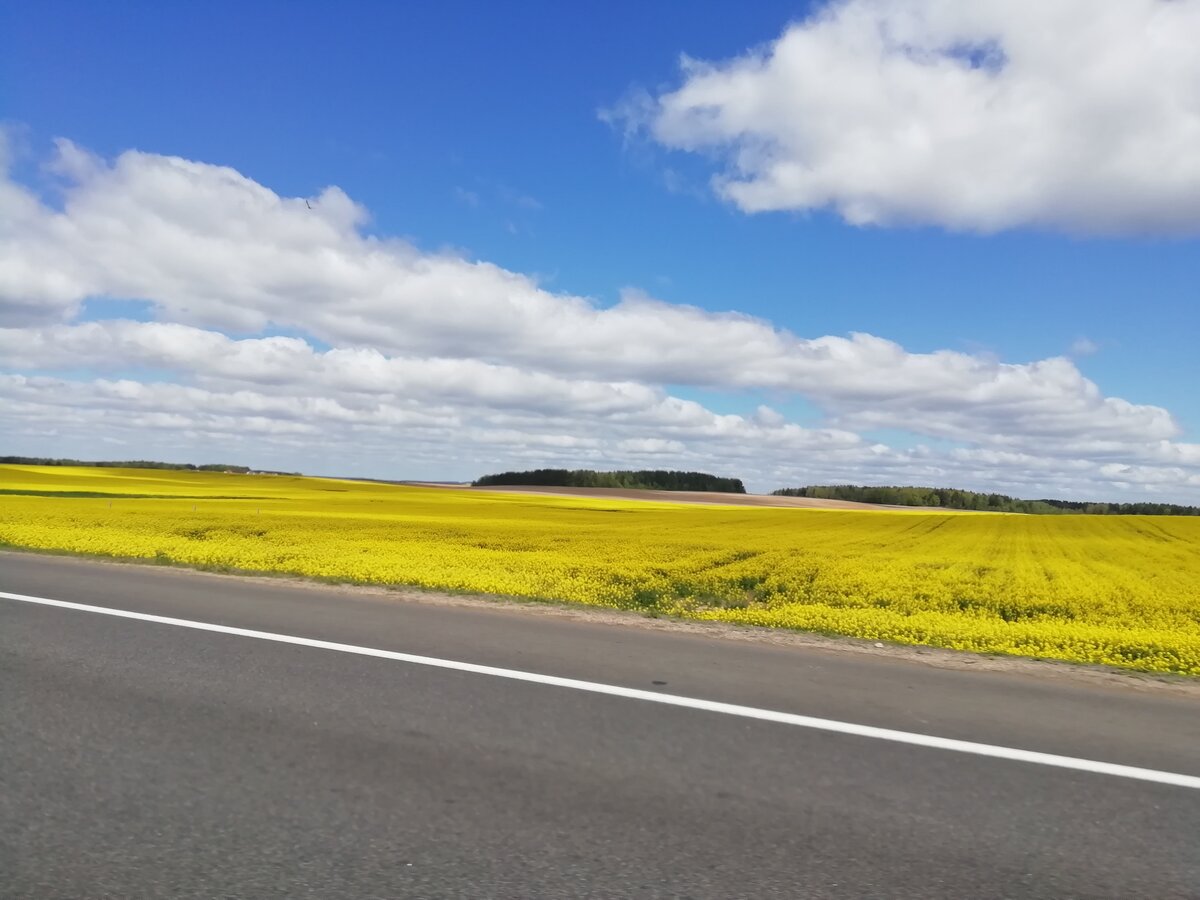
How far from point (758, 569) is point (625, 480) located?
10933cm

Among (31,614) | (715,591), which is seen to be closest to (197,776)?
(31,614)

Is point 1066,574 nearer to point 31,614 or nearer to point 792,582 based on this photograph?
point 792,582

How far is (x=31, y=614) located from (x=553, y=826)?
325 inches

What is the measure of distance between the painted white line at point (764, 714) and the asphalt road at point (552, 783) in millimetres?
144

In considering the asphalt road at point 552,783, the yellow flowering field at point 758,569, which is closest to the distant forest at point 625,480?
the yellow flowering field at point 758,569

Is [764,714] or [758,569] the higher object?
[764,714]

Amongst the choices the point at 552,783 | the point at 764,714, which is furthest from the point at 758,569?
the point at 552,783

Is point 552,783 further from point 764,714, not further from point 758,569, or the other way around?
point 758,569

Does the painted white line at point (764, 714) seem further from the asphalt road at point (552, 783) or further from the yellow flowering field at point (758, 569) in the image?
the yellow flowering field at point (758, 569)

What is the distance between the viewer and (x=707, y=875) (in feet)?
12.7

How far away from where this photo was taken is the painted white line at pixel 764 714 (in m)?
5.37

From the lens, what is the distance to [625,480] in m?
130

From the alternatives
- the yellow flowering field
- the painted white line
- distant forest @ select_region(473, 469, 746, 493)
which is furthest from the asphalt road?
distant forest @ select_region(473, 469, 746, 493)

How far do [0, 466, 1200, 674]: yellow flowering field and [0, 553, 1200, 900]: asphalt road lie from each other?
3.96m
